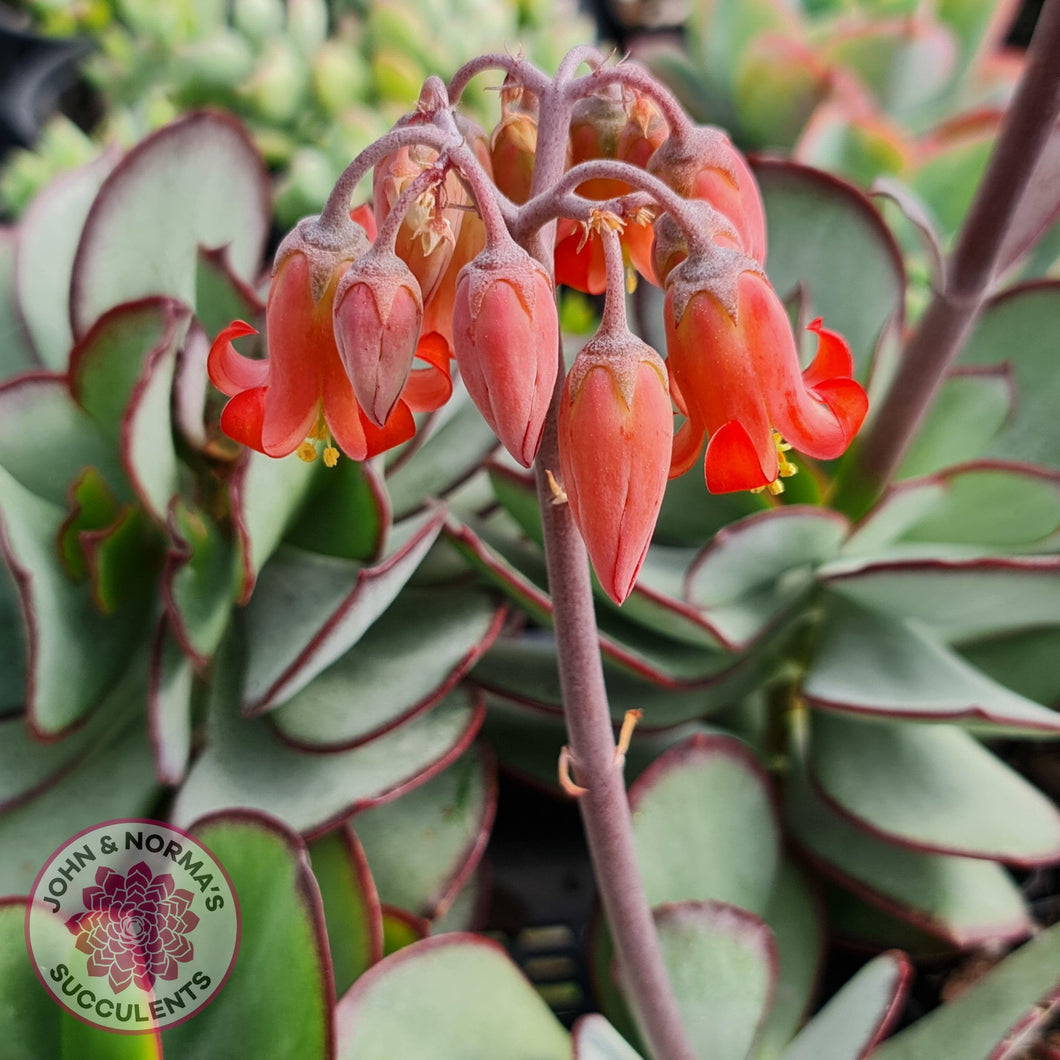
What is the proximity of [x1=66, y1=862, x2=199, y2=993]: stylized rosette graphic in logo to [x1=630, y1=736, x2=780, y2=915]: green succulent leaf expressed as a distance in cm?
23

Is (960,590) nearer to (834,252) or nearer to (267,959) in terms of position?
(834,252)

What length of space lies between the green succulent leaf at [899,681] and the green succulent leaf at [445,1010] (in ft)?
0.72

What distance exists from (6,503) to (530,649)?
29 cm

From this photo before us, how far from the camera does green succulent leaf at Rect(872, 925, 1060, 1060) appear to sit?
446 mm

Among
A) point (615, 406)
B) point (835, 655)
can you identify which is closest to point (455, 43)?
point (835, 655)

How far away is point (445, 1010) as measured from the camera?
48 centimetres

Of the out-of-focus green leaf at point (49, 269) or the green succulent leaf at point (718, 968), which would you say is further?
the out-of-focus green leaf at point (49, 269)

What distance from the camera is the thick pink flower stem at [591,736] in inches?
13.4

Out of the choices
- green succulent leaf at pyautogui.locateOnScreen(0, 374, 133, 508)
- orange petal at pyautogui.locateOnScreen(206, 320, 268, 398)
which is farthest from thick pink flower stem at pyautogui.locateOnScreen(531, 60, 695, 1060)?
green succulent leaf at pyautogui.locateOnScreen(0, 374, 133, 508)

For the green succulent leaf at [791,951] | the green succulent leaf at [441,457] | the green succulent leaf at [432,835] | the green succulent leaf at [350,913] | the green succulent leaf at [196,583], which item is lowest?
the green succulent leaf at [791,951]

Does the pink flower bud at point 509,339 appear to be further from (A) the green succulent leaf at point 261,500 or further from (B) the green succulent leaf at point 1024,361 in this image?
(B) the green succulent leaf at point 1024,361

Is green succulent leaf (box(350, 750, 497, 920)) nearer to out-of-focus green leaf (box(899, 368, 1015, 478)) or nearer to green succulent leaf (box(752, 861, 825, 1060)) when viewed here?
green succulent leaf (box(752, 861, 825, 1060))

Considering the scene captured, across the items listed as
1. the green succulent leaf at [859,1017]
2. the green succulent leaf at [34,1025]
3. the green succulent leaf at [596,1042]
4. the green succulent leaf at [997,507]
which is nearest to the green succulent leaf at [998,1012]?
the green succulent leaf at [859,1017]

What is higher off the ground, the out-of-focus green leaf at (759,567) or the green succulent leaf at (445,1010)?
the out-of-focus green leaf at (759,567)
